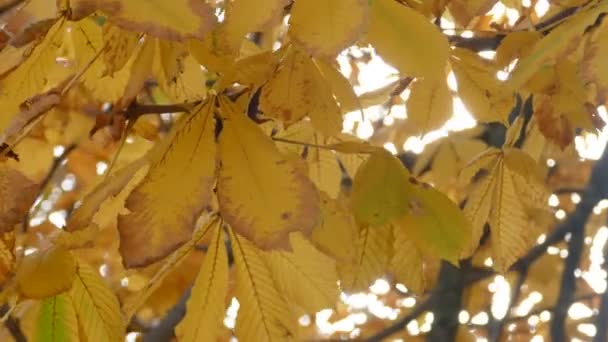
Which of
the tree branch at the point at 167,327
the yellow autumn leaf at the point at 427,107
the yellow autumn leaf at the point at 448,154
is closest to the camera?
the yellow autumn leaf at the point at 427,107

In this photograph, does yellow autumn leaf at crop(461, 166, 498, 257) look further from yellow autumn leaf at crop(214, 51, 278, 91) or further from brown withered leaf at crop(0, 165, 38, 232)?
brown withered leaf at crop(0, 165, 38, 232)

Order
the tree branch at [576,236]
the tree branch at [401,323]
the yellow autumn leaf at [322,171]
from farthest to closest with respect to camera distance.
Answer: the tree branch at [401,323] → the tree branch at [576,236] → the yellow autumn leaf at [322,171]

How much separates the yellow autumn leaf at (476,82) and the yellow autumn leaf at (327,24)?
0.94 feet

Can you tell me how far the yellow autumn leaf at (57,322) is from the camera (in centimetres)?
61

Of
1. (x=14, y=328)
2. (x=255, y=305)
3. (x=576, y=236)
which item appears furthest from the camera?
(x=576, y=236)

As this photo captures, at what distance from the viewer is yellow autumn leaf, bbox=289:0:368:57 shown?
42 cm

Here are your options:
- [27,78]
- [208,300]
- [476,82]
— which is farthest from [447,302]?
[27,78]

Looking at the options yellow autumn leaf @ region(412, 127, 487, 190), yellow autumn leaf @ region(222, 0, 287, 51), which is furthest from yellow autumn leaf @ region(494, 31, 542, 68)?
yellow autumn leaf @ region(412, 127, 487, 190)

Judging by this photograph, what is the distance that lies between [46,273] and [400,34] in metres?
0.28

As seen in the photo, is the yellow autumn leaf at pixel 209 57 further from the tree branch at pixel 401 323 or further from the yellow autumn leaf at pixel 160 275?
the tree branch at pixel 401 323

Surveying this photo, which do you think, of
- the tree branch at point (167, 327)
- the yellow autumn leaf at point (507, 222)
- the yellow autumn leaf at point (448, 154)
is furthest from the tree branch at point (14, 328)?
the yellow autumn leaf at point (448, 154)

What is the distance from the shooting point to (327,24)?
0.42m

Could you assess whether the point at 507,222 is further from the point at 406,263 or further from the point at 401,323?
the point at 401,323

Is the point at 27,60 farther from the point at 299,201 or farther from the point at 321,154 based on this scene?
the point at 321,154
